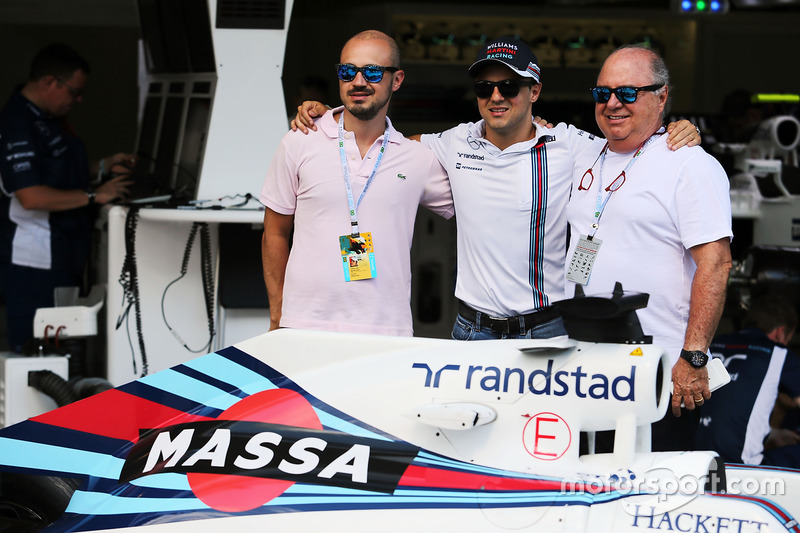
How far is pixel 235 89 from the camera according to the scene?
442 cm

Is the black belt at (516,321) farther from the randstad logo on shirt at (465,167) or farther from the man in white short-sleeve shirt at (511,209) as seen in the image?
the randstad logo on shirt at (465,167)

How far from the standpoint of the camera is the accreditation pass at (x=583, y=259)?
2746 millimetres

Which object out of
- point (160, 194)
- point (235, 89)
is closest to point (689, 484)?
point (235, 89)

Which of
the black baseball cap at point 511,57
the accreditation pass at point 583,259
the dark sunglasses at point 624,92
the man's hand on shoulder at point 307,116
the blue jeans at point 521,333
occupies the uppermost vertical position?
the black baseball cap at point 511,57

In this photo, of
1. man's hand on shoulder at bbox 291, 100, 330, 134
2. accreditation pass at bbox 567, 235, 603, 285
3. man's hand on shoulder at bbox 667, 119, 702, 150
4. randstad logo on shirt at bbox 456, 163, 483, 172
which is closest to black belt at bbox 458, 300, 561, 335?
accreditation pass at bbox 567, 235, 603, 285

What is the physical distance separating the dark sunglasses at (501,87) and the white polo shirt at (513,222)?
0.53 feet

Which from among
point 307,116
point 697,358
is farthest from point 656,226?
point 307,116

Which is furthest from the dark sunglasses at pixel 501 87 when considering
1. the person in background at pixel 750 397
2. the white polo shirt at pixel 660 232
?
the person in background at pixel 750 397

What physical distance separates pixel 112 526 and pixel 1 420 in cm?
237

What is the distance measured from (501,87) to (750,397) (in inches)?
75.1

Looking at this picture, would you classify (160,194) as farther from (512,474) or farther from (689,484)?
(689,484)

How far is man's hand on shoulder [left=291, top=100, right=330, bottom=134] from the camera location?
124 inches

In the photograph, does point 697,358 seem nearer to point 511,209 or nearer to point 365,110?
point 511,209

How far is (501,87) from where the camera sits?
287 centimetres
